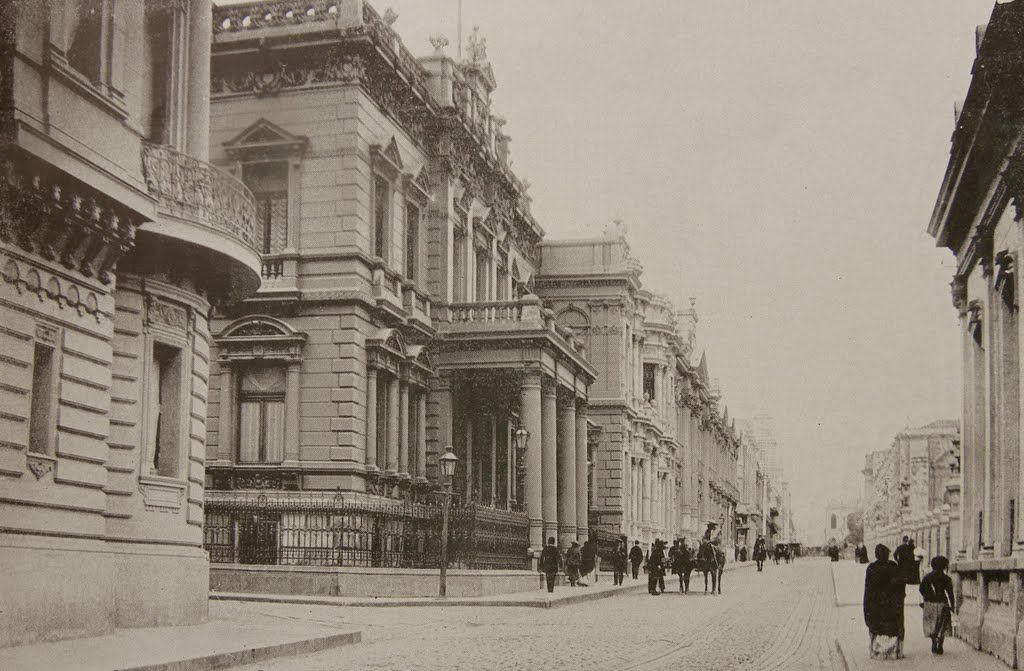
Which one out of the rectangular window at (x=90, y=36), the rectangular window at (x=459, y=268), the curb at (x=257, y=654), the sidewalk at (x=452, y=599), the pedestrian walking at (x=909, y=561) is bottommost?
the sidewalk at (x=452, y=599)

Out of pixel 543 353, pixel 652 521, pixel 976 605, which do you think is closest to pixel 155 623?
pixel 976 605

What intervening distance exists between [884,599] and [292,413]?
16268 millimetres

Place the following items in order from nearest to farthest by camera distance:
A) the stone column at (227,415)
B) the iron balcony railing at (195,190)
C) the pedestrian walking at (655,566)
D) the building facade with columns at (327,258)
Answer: the iron balcony railing at (195,190) < the stone column at (227,415) < the building facade with columns at (327,258) < the pedestrian walking at (655,566)

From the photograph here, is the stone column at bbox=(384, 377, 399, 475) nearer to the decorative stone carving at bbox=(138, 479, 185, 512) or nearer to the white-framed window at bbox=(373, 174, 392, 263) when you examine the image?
the white-framed window at bbox=(373, 174, 392, 263)

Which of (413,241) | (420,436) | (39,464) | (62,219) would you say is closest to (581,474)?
(420,436)

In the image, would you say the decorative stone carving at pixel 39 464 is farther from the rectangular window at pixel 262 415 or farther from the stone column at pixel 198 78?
the rectangular window at pixel 262 415

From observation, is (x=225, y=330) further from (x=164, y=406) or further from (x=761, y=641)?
(x=761, y=641)

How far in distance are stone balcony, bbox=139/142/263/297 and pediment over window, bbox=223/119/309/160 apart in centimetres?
1101

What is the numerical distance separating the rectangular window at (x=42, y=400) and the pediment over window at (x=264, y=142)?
1622 cm

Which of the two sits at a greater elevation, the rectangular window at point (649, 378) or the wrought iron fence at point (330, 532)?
the rectangular window at point (649, 378)

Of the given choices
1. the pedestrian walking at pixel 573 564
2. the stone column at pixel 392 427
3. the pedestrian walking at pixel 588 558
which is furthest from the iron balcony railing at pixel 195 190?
the pedestrian walking at pixel 588 558

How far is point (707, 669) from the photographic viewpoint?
14.9 metres

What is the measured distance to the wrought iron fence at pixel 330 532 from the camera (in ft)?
87.9

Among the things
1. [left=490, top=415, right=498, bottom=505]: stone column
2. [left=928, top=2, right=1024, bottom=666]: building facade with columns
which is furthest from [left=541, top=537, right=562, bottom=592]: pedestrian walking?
[left=928, top=2, right=1024, bottom=666]: building facade with columns
